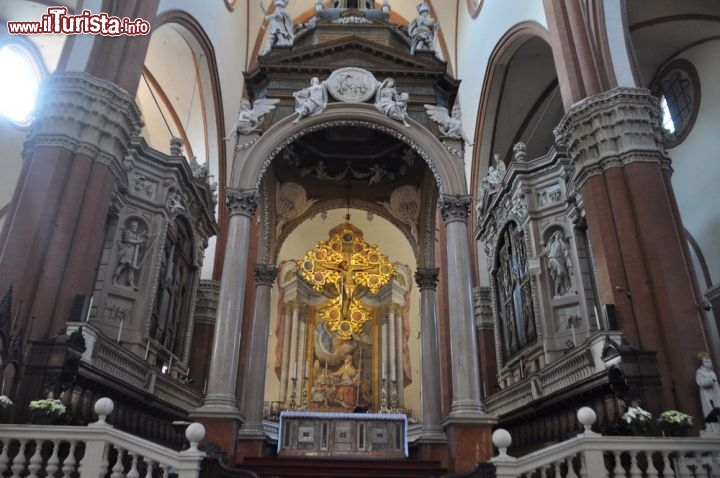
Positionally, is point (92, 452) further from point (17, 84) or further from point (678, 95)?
point (678, 95)

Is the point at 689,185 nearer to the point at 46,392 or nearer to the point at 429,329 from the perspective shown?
the point at 429,329

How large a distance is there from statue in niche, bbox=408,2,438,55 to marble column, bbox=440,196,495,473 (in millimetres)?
4003

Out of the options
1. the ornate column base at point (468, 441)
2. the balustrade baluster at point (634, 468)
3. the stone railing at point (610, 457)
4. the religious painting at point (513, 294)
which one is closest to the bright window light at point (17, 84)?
the religious painting at point (513, 294)

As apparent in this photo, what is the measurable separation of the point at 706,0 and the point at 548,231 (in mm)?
6588

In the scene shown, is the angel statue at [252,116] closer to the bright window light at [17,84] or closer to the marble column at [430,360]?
the marble column at [430,360]

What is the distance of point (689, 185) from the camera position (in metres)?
12.8

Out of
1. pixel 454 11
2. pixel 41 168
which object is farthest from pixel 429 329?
pixel 454 11

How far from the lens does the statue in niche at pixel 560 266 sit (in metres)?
9.87

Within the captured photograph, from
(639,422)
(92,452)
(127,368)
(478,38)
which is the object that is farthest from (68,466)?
(478,38)

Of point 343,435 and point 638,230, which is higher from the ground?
point 638,230

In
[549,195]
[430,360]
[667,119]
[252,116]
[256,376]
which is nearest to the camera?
[252,116]

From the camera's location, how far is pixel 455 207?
9.62m

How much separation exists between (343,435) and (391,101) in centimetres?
612

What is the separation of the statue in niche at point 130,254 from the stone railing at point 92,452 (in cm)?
447
